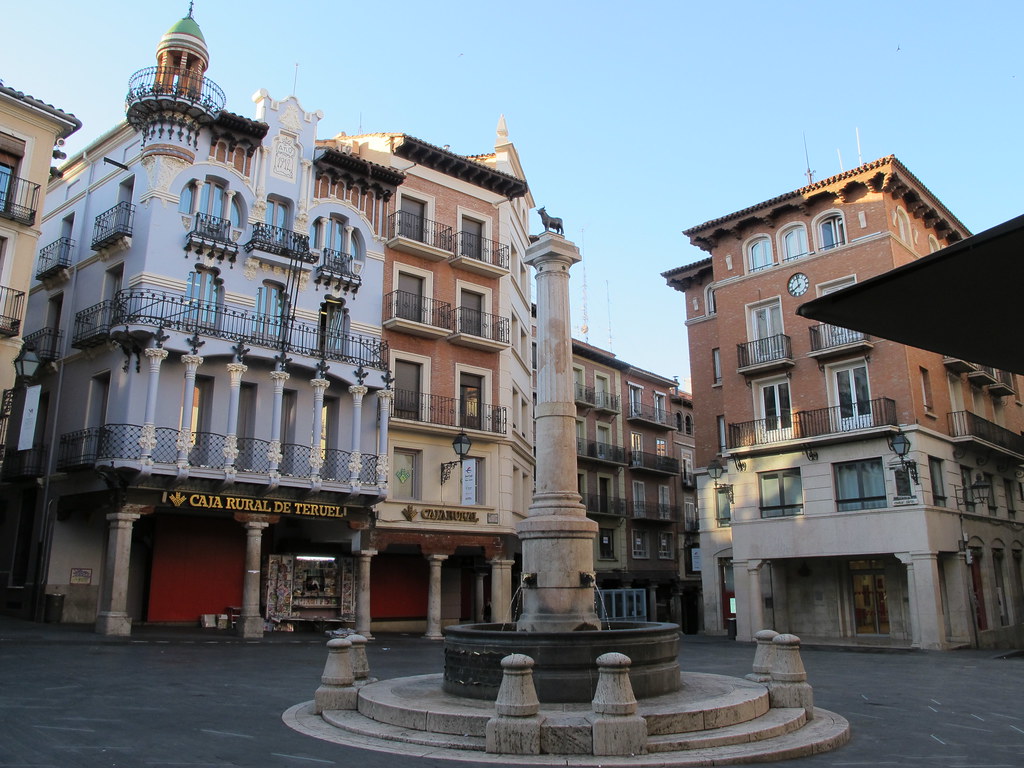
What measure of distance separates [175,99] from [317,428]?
10.9 m

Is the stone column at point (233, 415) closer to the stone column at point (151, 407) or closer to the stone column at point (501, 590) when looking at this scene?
the stone column at point (151, 407)

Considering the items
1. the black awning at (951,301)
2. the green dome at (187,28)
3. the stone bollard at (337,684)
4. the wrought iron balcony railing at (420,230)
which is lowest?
the stone bollard at (337,684)

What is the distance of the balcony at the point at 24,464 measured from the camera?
26234 millimetres

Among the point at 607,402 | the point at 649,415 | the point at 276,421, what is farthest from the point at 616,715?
the point at 649,415

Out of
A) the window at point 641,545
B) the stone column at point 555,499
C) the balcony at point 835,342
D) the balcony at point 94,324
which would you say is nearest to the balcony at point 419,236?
the balcony at point 94,324

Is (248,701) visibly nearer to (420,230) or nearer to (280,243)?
(280,243)

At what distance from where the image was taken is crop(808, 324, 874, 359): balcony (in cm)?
2786

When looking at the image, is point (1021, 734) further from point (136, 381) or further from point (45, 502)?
point (45, 502)

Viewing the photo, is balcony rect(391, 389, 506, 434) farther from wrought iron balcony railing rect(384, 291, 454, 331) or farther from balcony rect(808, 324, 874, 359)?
balcony rect(808, 324, 874, 359)

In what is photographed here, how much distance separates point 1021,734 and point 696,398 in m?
26.3

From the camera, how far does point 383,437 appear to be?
27.9 m

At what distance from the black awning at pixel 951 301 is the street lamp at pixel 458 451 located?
22948mm

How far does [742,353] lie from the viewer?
31375 millimetres

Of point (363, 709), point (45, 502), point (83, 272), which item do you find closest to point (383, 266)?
point (83, 272)
